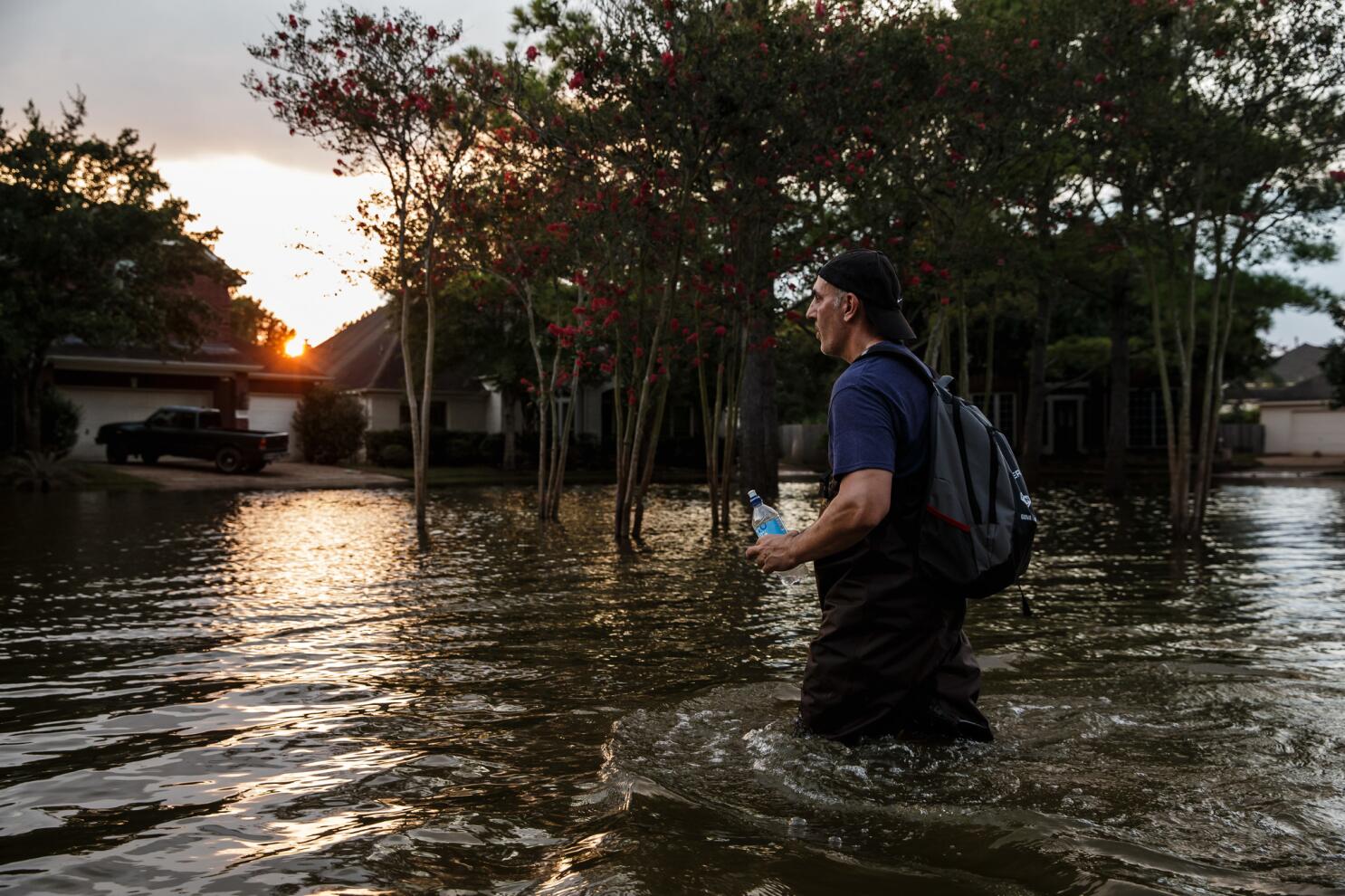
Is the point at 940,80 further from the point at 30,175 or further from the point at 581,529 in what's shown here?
the point at 30,175

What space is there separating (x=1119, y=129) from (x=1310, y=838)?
15.0 meters

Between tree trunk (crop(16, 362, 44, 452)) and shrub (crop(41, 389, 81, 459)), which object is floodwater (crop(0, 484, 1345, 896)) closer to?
tree trunk (crop(16, 362, 44, 452))

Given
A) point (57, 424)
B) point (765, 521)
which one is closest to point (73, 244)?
point (57, 424)

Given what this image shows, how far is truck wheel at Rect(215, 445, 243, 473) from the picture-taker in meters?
36.2

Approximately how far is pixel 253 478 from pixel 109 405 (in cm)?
966

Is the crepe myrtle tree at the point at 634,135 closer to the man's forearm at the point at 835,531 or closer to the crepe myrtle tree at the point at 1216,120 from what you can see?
the crepe myrtle tree at the point at 1216,120

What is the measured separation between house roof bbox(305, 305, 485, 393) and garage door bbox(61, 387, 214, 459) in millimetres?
7069

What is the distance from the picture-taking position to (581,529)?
1828cm

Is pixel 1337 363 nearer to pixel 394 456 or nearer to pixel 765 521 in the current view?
pixel 394 456

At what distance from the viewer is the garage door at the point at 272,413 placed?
44.9 meters

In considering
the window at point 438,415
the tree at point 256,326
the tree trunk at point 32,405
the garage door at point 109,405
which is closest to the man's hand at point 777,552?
the tree trunk at point 32,405

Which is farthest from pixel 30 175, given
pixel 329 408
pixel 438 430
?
pixel 438 430

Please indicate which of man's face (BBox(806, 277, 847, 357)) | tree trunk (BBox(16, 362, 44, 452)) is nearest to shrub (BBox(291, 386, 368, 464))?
tree trunk (BBox(16, 362, 44, 452))

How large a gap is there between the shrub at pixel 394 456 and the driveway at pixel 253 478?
190cm
